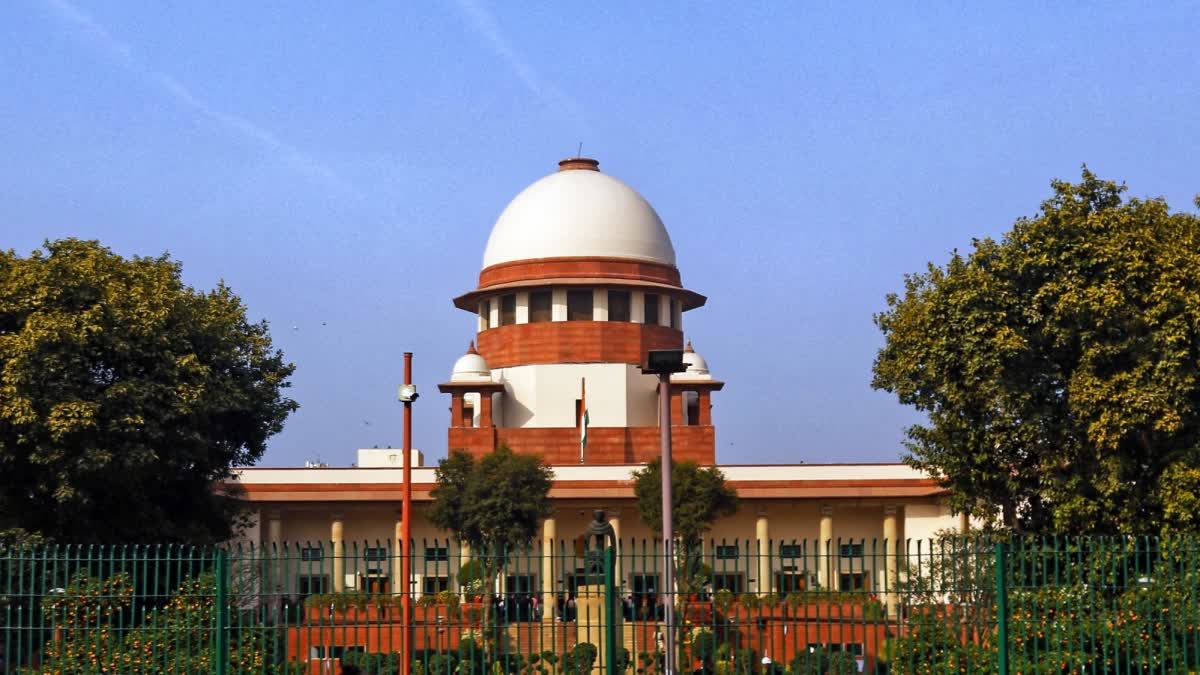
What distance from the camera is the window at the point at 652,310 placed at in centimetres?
5050

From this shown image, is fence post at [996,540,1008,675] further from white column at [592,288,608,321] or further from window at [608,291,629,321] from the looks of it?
window at [608,291,629,321]

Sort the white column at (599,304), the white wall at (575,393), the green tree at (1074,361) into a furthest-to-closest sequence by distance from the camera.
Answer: the white column at (599,304) → the white wall at (575,393) → the green tree at (1074,361)

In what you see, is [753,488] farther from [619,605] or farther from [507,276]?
[619,605]

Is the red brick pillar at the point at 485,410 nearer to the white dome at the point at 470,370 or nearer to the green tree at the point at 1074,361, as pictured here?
the white dome at the point at 470,370

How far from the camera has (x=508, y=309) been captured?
2004 inches

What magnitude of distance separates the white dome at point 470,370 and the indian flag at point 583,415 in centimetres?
289

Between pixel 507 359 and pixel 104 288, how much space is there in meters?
23.0

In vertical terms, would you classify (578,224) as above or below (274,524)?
above

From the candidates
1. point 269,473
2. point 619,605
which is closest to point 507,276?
point 269,473

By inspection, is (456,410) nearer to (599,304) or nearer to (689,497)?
(599,304)

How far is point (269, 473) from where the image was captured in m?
46.6

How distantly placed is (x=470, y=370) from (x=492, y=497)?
885 centimetres

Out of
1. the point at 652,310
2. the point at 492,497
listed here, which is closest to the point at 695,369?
the point at 652,310

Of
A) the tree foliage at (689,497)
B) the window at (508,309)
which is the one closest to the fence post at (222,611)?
the tree foliage at (689,497)
